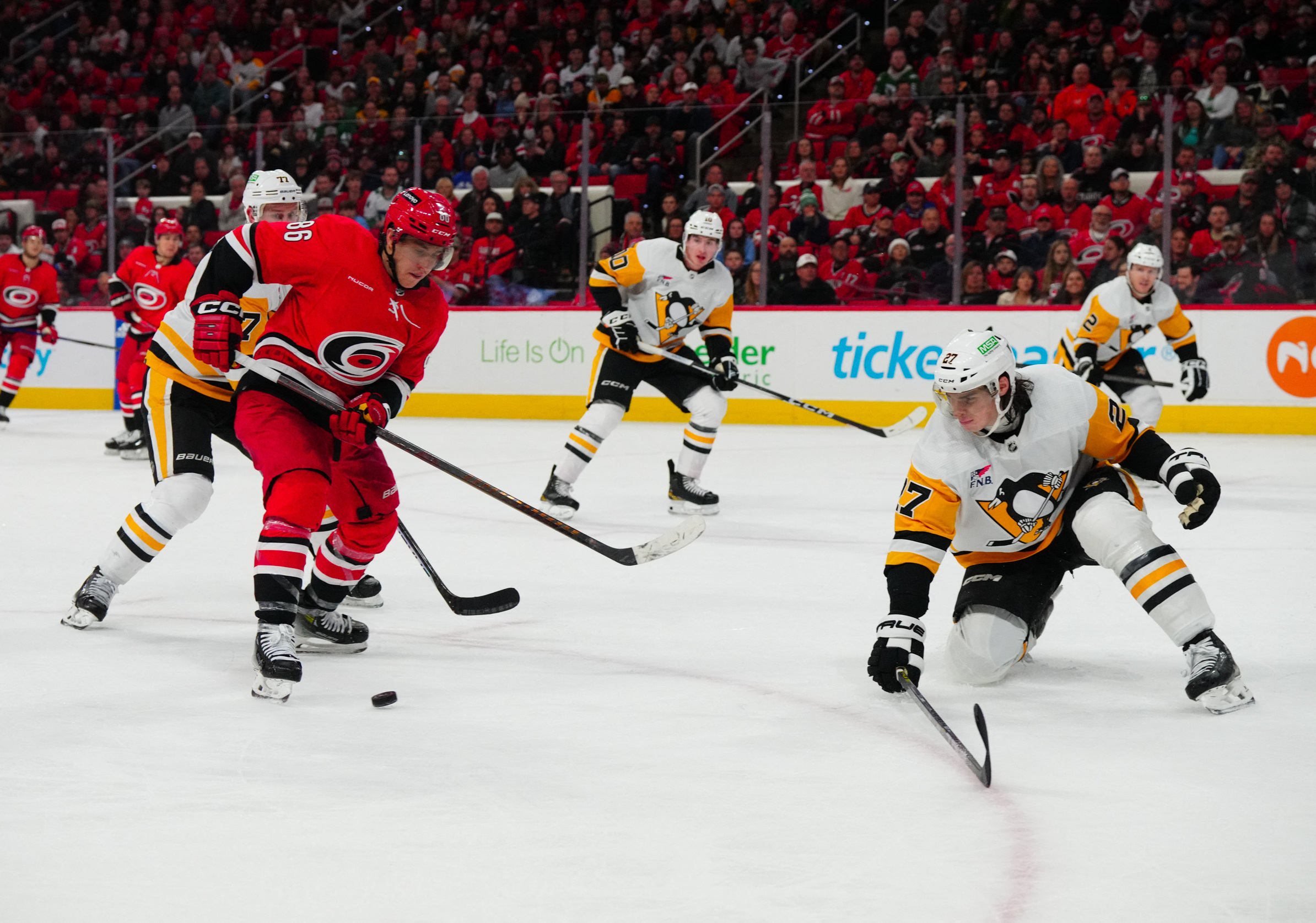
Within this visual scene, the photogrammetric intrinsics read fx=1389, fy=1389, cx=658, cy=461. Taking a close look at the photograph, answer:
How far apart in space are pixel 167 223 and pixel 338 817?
5325 millimetres

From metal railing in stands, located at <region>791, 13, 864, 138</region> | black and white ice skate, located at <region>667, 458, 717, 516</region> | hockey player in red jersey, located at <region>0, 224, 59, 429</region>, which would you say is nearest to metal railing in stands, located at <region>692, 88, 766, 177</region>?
metal railing in stands, located at <region>791, 13, 864, 138</region>

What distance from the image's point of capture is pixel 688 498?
5.67 metres

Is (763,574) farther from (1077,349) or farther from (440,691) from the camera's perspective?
(1077,349)

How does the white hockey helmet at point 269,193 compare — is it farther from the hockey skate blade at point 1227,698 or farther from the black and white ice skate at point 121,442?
the black and white ice skate at point 121,442

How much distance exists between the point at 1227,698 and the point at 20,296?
8597 millimetres

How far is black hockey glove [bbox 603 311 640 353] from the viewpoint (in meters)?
5.66

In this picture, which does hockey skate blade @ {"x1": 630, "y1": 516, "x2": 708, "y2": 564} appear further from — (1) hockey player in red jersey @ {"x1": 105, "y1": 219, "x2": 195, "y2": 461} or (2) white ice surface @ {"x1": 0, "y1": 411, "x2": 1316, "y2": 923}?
(1) hockey player in red jersey @ {"x1": 105, "y1": 219, "x2": 195, "y2": 461}

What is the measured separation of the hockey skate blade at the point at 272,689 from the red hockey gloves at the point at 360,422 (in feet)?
1.69

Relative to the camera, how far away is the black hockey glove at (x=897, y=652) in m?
2.57

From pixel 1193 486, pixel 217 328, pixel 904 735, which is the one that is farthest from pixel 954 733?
pixel 217 328

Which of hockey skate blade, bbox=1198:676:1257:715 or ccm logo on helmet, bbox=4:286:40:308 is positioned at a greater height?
ccm logo on helmet, bbox=4:286:40:308

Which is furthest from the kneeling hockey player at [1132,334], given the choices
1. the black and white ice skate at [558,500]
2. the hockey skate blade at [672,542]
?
the hockey skate blade at [672,542]

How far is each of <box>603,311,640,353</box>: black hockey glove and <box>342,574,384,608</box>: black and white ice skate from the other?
211 centimetres

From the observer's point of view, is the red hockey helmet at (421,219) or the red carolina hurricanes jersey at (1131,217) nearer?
the red hockey helmet at (421,219)
